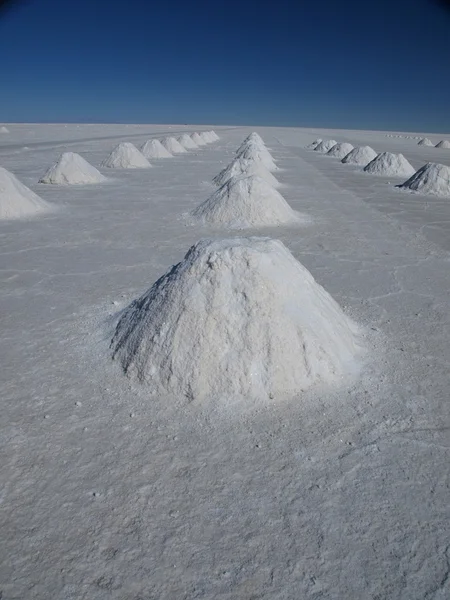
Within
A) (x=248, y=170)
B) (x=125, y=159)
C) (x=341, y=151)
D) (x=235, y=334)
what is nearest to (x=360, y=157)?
(x=341, y=151)

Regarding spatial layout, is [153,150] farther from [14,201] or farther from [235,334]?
[235,334]

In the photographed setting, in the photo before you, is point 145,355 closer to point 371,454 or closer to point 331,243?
point 371,454

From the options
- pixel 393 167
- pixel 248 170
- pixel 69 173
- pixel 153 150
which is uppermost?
pixel 153 150

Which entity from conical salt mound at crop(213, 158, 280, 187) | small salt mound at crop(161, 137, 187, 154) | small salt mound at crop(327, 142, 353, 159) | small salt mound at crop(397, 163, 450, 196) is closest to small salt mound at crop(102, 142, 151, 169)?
conical salt mound at crop(213, 158, 280, 187)

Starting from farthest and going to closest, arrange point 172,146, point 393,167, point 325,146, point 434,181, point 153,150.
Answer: point 325,146 < point 172,146 < point 153,150 < point 393,167 < point 434,181

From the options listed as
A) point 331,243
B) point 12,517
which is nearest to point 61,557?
point 12,517

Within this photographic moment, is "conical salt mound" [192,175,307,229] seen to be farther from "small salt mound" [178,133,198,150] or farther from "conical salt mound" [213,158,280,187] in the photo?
"small salt mound" [178,133,198,150]
